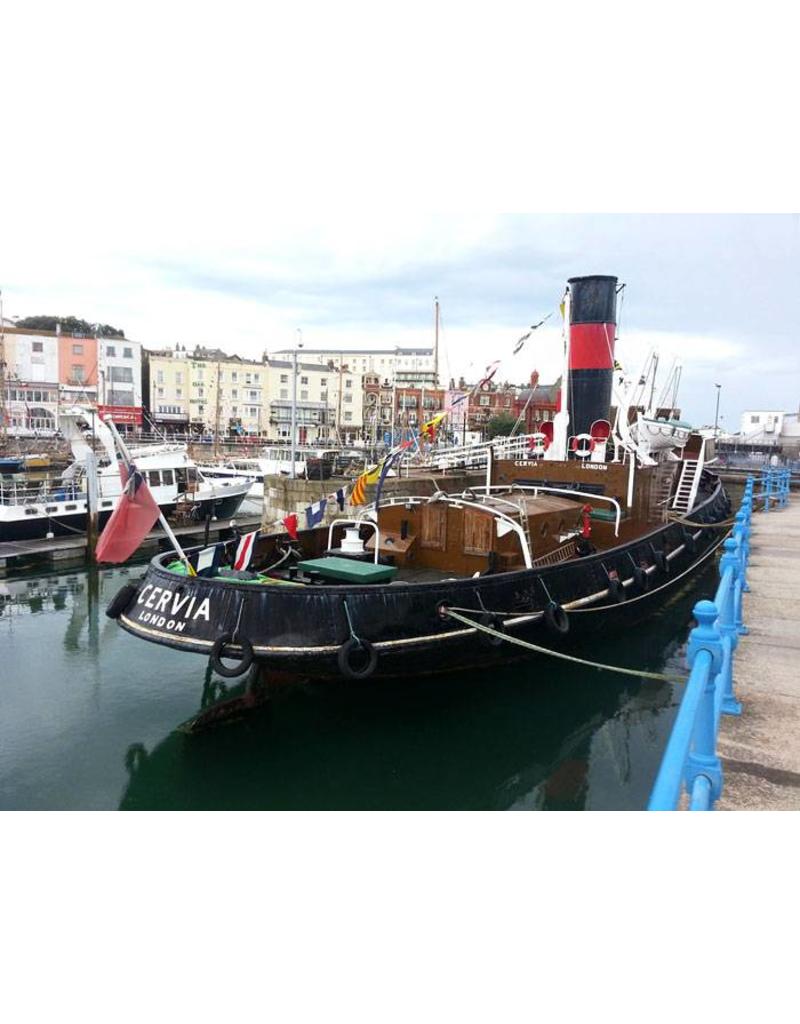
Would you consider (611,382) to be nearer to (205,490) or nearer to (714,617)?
(714,617)

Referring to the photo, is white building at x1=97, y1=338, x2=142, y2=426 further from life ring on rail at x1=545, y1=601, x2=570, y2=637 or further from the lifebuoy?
life ring on rail at x1=545, y1=601, x2=570, y2=637

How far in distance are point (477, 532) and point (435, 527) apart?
834 mm

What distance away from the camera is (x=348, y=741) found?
10.2 m

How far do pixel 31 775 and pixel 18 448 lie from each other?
4915cm

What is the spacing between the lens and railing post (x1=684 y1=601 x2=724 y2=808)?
3229 mm

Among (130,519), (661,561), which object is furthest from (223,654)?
(661,561)

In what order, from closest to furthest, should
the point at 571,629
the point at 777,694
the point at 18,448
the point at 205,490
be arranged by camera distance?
the point at 777,694 → the point at 571,629 → the point at 205,490 → the point at 18,448

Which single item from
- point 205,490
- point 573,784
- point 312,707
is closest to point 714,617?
point 573,784

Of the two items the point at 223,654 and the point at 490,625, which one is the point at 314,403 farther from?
the point at 223,654

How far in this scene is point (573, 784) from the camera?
924 cm

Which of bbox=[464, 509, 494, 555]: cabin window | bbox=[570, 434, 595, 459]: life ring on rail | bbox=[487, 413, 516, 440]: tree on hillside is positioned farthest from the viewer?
bbox=[487, 413, 516, 440]: tree on hillside

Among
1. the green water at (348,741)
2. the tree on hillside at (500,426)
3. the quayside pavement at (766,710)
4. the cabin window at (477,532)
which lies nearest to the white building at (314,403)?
the tree on hillside at (500,426)

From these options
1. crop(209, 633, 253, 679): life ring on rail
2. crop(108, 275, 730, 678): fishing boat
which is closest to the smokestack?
crop(108, 275, 730, 678): fishing boat

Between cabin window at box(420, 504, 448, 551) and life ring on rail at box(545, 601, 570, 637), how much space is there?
7.47 ft
